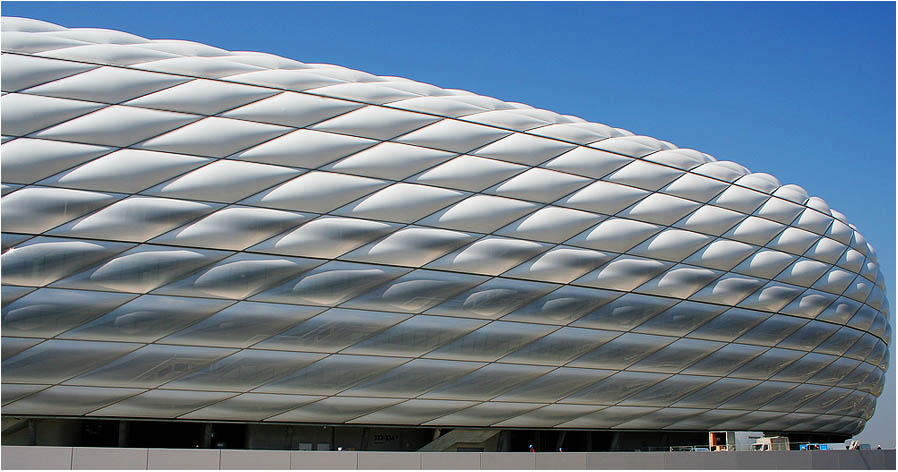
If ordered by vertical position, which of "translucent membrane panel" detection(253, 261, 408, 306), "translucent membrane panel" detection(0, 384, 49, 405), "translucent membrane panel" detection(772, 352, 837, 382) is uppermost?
"translucent membrane panel" detection(253, 261, 408, 306)

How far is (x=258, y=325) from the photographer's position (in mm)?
16094

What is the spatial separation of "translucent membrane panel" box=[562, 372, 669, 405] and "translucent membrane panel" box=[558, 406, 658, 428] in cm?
36

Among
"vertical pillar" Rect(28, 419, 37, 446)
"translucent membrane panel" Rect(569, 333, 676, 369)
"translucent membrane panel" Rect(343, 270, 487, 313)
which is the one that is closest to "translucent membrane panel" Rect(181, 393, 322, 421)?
"translucent membrane panel" Rect(343, 270, 487, 313)

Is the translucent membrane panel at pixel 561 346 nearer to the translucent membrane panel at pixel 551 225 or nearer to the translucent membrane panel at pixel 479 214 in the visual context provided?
the translucent membrane panel at pixel 551 225

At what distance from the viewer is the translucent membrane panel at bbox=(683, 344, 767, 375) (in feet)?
68.8

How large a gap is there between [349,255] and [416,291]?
1.71m

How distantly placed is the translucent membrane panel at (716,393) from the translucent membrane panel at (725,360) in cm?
43

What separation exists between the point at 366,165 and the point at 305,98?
2035 mm

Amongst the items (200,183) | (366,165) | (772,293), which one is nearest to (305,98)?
(366,165)

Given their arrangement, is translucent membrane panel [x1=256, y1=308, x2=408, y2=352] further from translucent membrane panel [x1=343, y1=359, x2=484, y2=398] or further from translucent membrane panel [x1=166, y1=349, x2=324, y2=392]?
translucent membrane panel [x1=343, y1=359, x2=484, y2=398]

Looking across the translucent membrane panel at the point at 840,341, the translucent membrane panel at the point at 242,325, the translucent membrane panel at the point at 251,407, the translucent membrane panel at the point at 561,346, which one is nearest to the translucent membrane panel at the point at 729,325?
the translucent membrane panel at the point at 561,346

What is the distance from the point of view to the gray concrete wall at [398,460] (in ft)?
45.3

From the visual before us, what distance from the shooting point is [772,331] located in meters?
22.0

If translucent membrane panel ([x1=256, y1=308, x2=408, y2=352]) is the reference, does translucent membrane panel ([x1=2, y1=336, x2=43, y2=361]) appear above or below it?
below
